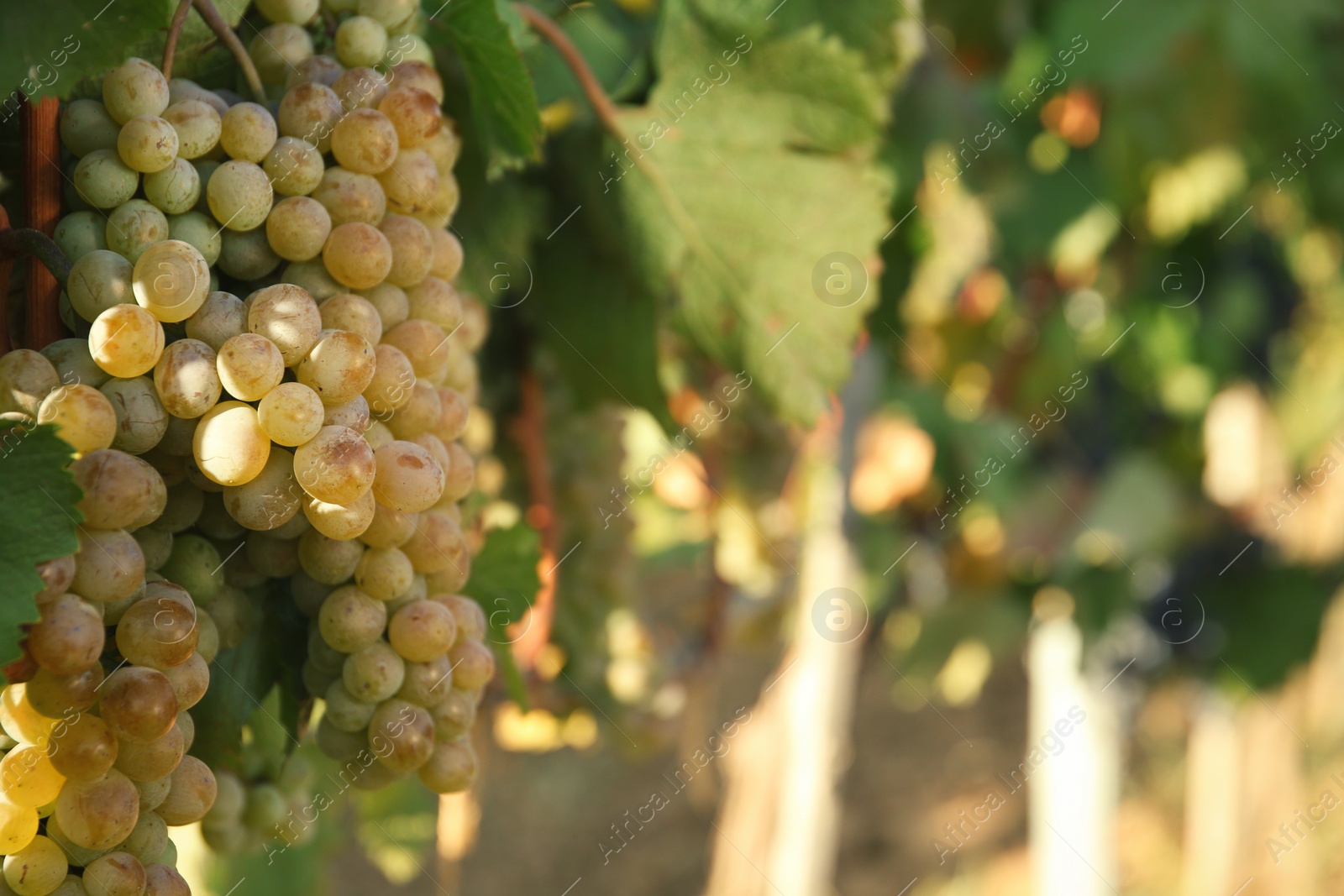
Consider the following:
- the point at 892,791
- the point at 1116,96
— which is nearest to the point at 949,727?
the point at 892,791

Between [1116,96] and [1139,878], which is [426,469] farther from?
[1139,878]

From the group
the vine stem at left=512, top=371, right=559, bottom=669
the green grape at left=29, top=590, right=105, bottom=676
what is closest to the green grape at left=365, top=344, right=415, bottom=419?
Answer: the green grape at left=29, top=590, right=105, bottom=676

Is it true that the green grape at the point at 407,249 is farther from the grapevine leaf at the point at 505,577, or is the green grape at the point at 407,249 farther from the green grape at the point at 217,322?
the grapevine leaf at the point at 505,577

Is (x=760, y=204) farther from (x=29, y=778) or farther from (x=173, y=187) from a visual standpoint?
(x=29, y=778)

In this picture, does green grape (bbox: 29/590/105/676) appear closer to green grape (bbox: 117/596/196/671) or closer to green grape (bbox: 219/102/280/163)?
green grape (bbox: 117/596/196/671)

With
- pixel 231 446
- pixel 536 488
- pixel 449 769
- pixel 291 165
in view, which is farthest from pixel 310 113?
pixel 536 488

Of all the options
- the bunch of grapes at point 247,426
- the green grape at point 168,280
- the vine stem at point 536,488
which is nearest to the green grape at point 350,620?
the bunch of grapes at point 247,426
